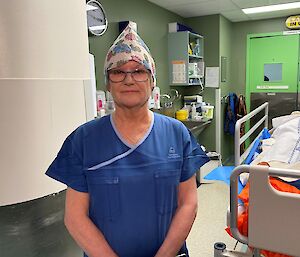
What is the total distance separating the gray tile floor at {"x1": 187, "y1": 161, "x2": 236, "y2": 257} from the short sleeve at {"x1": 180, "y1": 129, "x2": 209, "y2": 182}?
1604 millimetres

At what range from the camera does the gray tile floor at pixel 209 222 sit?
2.61m

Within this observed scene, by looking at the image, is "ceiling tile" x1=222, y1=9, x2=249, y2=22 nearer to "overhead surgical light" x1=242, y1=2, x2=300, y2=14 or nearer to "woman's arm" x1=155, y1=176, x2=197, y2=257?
"overhead surgical light" x1=242, y1=2, x2=300, y2=14

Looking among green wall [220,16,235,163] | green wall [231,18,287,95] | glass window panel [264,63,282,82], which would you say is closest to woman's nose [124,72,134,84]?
green wall [220,16,235,163]

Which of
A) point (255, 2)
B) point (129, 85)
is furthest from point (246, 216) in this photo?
point (255, 2)

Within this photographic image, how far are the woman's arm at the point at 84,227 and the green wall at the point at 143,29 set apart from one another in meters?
1.95

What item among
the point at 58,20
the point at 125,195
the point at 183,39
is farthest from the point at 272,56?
the point at 125,195

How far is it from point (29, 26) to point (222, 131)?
159 inches

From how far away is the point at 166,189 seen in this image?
1.07m

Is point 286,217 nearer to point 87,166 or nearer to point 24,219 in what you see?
point 87,166

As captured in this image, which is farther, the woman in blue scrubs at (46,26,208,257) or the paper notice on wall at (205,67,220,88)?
the paper notice on wall at (205,67,220,88)

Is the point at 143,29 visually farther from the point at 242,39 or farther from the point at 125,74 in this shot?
the point at 125,74

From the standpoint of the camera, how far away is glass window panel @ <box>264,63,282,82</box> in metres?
5.26

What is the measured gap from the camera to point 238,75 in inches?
213

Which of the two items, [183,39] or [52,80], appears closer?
[52,80]
